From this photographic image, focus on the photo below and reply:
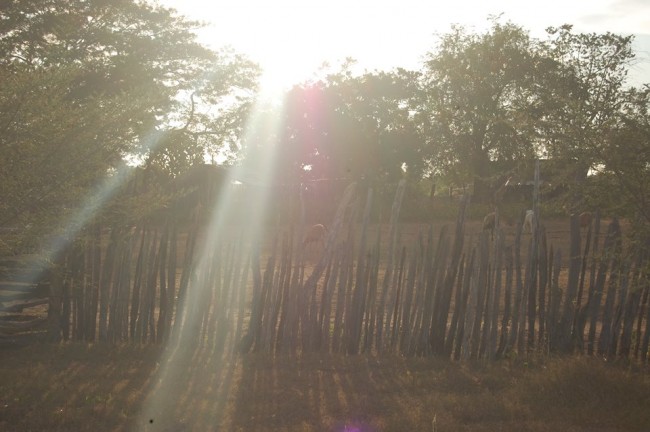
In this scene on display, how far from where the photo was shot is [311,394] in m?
6.14

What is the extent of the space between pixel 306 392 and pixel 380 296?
1653 mm

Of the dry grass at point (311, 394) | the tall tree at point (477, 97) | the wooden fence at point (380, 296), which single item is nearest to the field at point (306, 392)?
the dry grass at point (311, 394)

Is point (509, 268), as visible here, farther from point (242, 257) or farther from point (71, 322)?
point (71, 322)

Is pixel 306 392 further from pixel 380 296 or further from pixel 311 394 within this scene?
pixel 380 296

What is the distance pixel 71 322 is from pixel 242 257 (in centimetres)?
234

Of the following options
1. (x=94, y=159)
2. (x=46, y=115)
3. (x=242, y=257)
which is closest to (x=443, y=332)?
(x=242, y=257)

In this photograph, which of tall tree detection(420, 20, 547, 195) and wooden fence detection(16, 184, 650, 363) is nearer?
wooden fence detection(16, 184, 650, 363)

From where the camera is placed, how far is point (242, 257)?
301 inches

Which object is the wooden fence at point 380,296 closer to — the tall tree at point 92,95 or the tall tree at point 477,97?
the tall tree at point 92,95

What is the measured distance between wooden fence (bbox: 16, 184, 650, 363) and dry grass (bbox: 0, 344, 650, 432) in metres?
0.29

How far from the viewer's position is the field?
17.6 feet

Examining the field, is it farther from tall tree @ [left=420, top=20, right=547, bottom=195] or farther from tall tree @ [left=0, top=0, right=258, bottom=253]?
tall tree @ [left=420, top=20, right=547, bottom=195]

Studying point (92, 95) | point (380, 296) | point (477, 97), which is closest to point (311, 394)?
point (380, 296)

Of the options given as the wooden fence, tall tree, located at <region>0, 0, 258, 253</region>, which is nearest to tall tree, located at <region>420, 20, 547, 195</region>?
tall tree, located at <region>0, 0, 258, 253</region>
